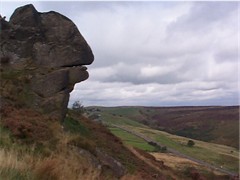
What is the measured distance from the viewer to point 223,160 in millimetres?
81062

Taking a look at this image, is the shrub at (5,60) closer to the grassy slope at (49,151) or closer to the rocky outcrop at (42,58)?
the rocky outcrop at (42,58)

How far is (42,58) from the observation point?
20844mm

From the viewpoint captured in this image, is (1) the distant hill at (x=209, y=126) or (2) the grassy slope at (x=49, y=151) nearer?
(2) the grassy slope at (x=49, y=151)

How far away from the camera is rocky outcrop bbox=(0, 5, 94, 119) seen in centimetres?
1934

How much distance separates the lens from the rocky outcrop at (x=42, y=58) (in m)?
19.3

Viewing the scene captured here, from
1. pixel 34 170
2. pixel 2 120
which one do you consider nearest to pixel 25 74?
pixel 2 120

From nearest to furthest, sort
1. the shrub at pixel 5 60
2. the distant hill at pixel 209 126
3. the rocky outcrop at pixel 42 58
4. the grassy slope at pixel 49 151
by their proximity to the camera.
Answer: the grassy slope at pixel 49 151 < the rocky outcrop at pixel 42 58 < the shrub at pixel 5 60 < the distant hill at pixel 209 126

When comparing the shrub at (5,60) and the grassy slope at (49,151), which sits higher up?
the shrub at (5,60)

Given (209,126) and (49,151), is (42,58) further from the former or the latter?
(209,126)

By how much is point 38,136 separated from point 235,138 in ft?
407

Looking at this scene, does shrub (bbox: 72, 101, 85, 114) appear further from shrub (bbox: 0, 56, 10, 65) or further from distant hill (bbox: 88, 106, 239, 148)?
distant hill (bbox: 88, 106, 239, 148)

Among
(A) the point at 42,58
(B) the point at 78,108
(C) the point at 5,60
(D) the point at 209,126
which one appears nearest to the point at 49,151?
(A) the point at 42,58

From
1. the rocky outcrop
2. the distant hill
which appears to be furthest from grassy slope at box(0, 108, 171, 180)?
the distant hill

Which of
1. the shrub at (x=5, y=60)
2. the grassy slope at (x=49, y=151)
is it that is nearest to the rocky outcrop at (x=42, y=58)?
the shrub at (x=5, y=60)
